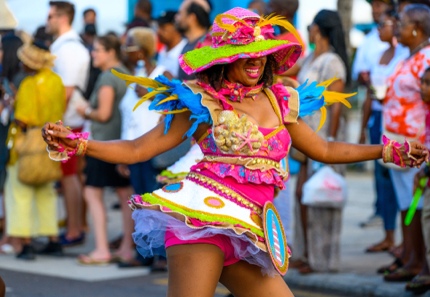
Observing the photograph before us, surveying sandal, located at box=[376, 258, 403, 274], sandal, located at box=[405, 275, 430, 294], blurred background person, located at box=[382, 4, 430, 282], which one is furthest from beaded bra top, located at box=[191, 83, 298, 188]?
sandal, located at box=[376, 258, 403, 274]

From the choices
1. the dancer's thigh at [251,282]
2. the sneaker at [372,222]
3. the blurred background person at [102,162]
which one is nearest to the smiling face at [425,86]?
the dancer's thigh at [251,282]

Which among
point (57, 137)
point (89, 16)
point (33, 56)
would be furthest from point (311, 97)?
point (89, 16)

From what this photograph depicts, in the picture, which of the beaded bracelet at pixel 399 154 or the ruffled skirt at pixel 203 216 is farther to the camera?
the beaded bracelet at pixel 399 154

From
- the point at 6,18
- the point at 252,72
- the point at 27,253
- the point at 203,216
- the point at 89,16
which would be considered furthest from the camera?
the point at 89,16

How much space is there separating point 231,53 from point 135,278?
416cm

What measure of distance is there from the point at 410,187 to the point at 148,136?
3.43 m

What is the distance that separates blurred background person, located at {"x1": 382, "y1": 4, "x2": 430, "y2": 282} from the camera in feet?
24.8

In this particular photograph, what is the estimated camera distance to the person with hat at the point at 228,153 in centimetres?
461

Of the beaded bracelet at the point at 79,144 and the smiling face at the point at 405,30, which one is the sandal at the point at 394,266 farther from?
the beaded bracelet at the point at 79,144

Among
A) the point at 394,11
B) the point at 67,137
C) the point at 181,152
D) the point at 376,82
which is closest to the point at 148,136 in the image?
the point at 67,137

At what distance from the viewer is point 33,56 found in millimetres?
9227

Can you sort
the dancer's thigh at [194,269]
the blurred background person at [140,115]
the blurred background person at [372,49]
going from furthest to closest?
1. the blurred background person at [372,49]
2. the blurred background person at [140,115]
3. the dancer's thigh at [194,269]

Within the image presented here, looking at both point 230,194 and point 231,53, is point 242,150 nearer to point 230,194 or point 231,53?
point 230,194

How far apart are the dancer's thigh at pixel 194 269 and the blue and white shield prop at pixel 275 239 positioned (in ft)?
0.79
